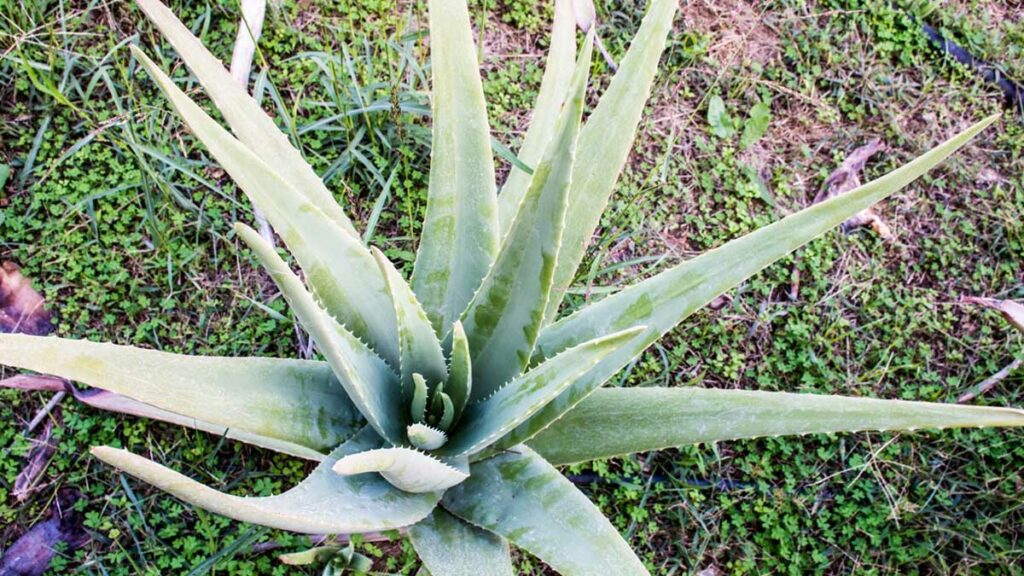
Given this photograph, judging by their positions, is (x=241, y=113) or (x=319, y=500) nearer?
(x=319, y=500)

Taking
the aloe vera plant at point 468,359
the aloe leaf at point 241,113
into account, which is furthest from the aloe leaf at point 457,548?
the aloe leaf at point 241,113

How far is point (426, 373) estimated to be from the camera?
137cm

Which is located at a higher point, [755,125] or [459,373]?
[459,373]

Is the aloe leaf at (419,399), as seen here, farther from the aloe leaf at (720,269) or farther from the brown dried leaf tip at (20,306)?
the brown dried leaf tip at (20,306)

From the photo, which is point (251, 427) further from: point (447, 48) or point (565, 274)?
point (447, 48)

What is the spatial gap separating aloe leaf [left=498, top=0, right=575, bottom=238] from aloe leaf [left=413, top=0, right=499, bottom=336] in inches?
7.7

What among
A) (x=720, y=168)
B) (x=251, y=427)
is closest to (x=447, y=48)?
(x=251, y=427)

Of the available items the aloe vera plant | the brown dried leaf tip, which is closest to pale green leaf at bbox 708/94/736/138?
the aloe vera plant

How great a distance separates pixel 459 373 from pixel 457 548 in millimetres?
307

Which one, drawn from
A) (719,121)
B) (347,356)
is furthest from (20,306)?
(719,121)

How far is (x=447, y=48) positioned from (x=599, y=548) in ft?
2.97

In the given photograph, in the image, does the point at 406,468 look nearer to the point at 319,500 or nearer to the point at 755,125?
the point at 319,500

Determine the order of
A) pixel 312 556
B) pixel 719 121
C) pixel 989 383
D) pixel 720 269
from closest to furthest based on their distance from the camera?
pixel 720 269 → pixel 312 556 → pixel 989 383 → pixel 719 121

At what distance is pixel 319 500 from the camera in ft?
3.76
